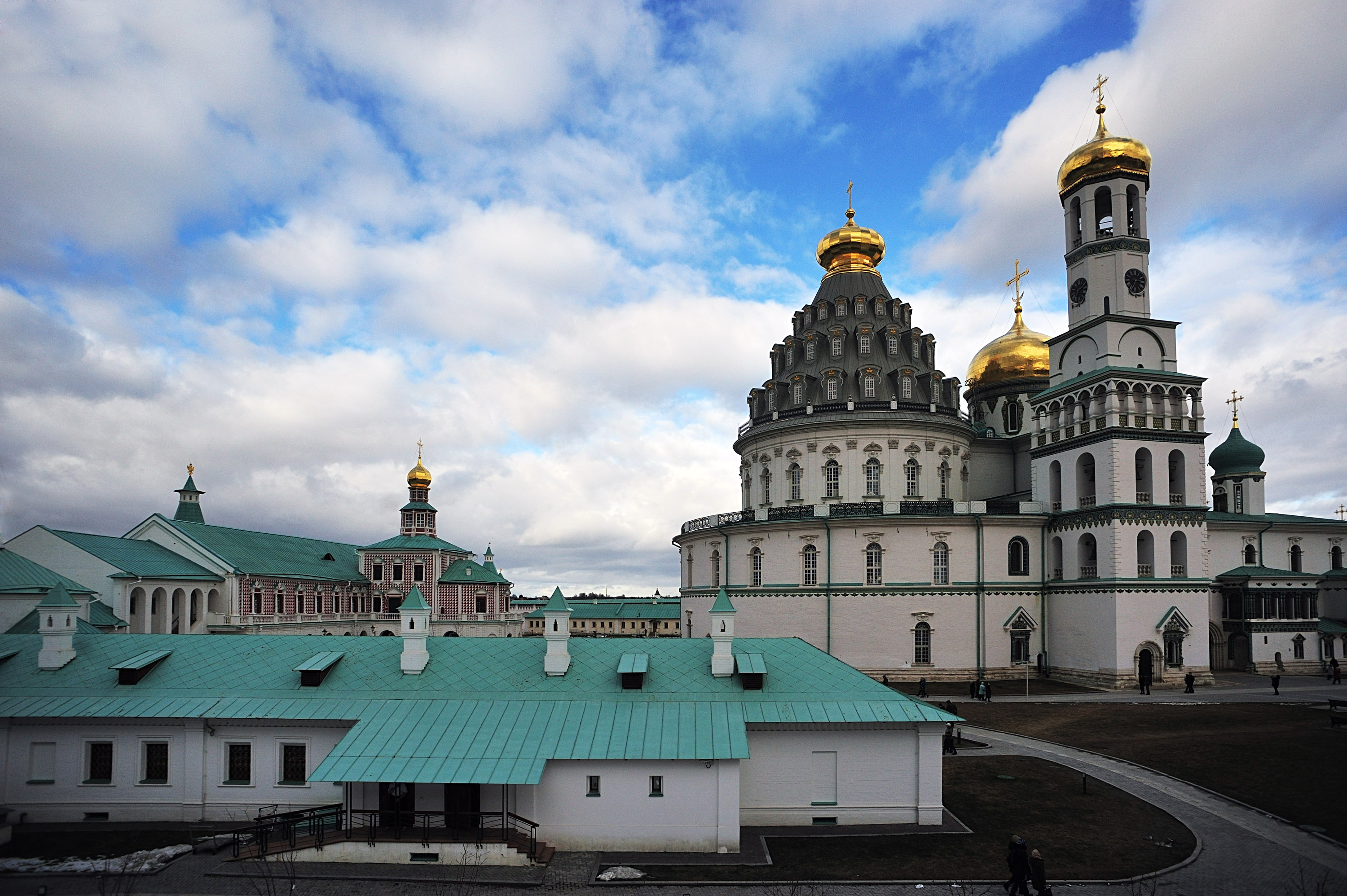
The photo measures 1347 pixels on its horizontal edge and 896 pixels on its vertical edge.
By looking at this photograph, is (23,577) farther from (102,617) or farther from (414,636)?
(414,636)

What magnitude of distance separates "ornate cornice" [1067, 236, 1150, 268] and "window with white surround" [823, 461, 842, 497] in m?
19.2

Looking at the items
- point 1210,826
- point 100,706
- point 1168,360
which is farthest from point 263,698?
point 1168,360

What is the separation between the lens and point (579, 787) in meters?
19.8

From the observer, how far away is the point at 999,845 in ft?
64.4

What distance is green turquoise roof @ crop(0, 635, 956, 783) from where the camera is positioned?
64.3 feet

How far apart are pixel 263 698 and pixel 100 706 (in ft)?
14.2

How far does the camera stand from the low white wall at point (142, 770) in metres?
21.5

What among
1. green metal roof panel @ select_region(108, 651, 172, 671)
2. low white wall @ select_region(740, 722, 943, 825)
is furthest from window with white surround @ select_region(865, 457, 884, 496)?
Result: green metal roof panel @ select_region(108, 651, 172, 671)

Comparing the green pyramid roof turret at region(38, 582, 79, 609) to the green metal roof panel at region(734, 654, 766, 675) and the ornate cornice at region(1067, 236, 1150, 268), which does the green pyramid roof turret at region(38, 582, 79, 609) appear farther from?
the ornate cornice at region(1067, 236, 1150, 268)

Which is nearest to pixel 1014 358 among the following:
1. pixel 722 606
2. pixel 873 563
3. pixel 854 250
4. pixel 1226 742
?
pixel 854 250

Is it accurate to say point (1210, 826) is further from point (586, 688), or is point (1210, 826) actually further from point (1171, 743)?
point (586, 688)

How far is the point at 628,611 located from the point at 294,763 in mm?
65971

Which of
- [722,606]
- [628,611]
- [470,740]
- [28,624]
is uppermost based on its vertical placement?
[722,606]

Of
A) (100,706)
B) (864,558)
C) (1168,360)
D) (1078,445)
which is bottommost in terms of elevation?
(100,706)
